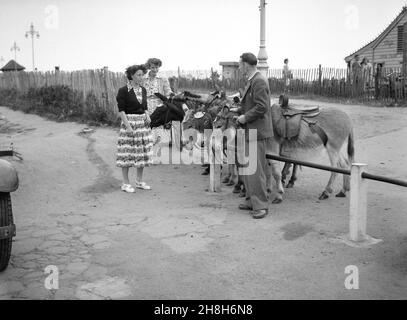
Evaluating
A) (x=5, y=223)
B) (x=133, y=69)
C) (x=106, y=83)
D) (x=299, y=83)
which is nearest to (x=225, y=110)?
(x=133, y=69)

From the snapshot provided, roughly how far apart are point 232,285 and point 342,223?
229 centimetres

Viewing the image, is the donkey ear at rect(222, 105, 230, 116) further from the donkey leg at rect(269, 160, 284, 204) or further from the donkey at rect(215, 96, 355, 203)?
the donkey leg at rect(269, 160, 284, 204)

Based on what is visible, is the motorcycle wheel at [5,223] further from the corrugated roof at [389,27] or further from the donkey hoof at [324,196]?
the corrugated roof at [389,27]

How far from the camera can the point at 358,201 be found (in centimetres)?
540

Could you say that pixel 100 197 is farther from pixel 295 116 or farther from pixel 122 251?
pixel 295 116

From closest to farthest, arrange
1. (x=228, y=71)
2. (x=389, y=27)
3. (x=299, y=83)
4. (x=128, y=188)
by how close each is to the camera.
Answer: (x=128, y=188) → (x=299, y=83) → (x=228, y=71) → (x=389, y=27)

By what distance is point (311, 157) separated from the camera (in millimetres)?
7605

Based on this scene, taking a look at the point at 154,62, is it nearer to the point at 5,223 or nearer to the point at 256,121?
the point at 256,121

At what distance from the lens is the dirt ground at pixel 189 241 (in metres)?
4.40

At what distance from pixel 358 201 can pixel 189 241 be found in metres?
1.90

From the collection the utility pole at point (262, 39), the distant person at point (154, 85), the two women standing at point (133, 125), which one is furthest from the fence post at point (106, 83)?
the two women standing at point (133, 125)

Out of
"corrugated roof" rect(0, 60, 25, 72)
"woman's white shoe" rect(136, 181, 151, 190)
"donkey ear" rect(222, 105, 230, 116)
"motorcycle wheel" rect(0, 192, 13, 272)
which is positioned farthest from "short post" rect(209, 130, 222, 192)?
"corrugated roof" rect(0, 60, 25, 72)

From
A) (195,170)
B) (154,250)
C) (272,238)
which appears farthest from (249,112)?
(195,170)

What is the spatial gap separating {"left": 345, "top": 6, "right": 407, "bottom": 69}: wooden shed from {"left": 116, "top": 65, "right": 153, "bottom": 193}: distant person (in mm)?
24663
